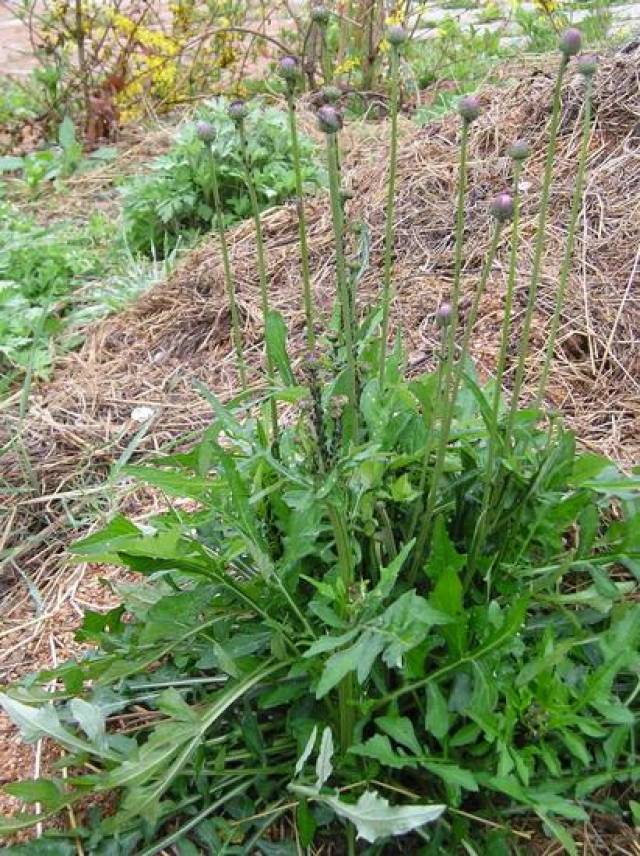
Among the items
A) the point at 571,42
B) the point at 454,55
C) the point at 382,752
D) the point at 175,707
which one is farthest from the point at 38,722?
the point at 454,55

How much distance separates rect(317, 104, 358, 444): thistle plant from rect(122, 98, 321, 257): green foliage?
2.46 meters

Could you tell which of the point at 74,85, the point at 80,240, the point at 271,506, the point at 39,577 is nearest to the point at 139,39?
the point at 74,85

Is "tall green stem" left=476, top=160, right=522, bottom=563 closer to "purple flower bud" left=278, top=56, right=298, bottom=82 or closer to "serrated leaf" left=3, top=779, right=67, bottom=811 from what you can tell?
"purple flower bud" left=278, top=56, right=298, bottom=82

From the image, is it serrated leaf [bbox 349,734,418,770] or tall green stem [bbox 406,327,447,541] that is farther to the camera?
tall green stem [bbox 406,327,447,541]

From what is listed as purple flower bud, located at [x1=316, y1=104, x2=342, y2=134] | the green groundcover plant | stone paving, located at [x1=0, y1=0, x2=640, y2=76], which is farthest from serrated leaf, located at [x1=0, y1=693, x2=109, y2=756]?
stone paving, located at [x1=0, y1=0, x2=640, y2=76]

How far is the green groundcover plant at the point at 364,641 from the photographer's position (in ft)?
4.69

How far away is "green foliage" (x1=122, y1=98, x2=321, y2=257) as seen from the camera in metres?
3.92

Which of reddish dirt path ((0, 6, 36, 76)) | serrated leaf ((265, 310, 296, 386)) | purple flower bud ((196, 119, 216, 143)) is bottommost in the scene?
reddish dirt path ((0, 6, 36, 76))

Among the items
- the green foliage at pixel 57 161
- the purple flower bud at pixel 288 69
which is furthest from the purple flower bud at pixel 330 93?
the green foliage at pixel 57 161

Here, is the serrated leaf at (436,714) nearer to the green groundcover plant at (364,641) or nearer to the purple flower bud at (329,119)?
the green groundcover plant at (364,641)

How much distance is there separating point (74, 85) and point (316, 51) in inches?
50.9

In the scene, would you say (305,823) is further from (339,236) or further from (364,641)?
(339,236)

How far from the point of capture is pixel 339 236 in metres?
1.26

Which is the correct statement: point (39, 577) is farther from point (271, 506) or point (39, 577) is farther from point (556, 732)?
point (556, 732)
